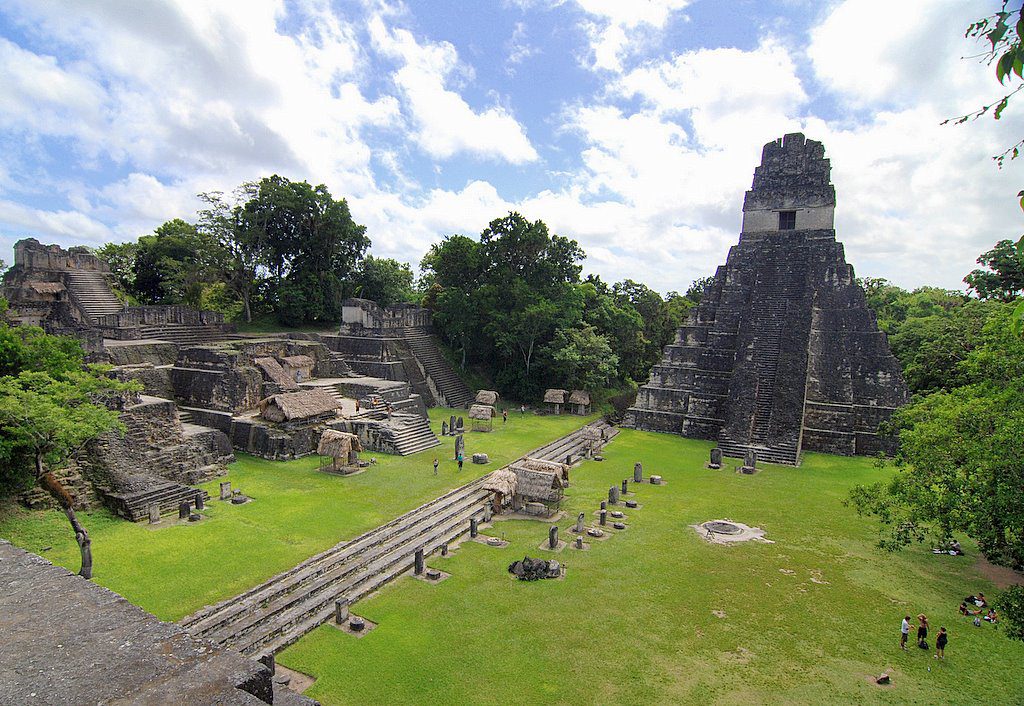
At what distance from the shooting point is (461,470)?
716 inches

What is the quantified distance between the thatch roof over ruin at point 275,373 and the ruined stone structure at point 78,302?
643cm

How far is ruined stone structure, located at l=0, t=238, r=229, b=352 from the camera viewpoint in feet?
83.4

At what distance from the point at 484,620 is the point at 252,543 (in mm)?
5781

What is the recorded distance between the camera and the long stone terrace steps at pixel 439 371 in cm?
3012

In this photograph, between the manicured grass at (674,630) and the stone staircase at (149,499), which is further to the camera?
the stone staircase at (149,499)

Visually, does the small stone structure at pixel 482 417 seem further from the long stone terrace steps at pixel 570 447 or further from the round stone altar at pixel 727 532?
the round stone altar at pixel 727 532

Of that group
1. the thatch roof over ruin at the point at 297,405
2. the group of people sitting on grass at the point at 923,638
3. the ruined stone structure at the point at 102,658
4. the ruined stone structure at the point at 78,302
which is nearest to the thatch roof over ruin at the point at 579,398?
the thatch roof over ruin at the point at 297,405

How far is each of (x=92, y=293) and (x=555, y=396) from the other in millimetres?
25367

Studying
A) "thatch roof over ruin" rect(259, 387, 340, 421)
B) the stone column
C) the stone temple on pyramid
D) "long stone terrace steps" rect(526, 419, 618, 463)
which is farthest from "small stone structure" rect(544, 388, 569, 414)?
the stone column

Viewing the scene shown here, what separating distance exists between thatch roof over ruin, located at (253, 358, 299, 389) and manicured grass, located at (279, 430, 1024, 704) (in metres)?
12.4

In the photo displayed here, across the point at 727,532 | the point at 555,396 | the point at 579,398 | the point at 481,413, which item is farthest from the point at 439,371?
the point at 727,532

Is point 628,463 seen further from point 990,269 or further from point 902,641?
point 990,269

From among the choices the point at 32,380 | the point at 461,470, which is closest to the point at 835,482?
the point at 461,470

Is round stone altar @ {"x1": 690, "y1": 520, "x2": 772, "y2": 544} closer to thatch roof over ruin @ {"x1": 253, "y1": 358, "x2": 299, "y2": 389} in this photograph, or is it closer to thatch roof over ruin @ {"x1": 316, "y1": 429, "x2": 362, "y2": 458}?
thatch roof over ruin @ {"x1": 316, "y1": 429, "x2": 362, "y2": 458}
